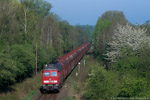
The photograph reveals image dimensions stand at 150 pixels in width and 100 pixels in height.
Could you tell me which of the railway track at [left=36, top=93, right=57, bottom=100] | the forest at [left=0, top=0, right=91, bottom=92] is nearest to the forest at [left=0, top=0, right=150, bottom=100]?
the forest at [left=0, top=0, right=91, bottom=92]

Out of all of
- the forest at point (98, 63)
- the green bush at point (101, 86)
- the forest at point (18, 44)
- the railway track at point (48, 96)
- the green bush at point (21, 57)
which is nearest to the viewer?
the forest at point (98, 63)

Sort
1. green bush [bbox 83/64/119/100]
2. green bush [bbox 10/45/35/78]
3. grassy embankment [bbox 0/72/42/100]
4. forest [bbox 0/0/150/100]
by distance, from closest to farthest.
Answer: forest [bbox 0/0/150/100] → green bush [bbox 83/64/119/100] → grassy embankment [bbox 0/72/42/100] → green bush [bbox 10/45/35/78]

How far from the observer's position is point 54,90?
81.2 ft

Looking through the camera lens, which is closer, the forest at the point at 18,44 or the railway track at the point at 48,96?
the forest at the point at 18,44

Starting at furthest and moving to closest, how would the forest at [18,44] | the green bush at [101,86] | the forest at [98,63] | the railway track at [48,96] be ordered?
the railway track at [48,96] → the forest at [18,44] → the green bush at [101,86] → the forest at [98,63]

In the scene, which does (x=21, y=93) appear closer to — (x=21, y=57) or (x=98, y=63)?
(x=21, y=57)

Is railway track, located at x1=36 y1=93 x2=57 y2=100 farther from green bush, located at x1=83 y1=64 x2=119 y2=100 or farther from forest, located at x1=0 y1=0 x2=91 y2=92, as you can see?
green bush, located at x1=83 y1=64 x2=119 y2=100

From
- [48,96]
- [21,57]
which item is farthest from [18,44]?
[48,96]

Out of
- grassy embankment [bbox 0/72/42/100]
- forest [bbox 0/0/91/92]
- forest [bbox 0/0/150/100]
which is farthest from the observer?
grassy embankment [bbox 0/72/42/100]

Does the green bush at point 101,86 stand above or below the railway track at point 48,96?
above

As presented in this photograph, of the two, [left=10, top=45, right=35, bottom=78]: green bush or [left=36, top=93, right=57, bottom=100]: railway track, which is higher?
[left=10, top=45, right=35, bottom=78]: green bush

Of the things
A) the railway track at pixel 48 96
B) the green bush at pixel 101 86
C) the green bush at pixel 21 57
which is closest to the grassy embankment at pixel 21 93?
the railway track at pixel 48 96

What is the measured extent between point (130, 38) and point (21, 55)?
15868mm

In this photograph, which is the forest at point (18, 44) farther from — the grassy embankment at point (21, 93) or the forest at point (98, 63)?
the grassy embankment at point (21, 93)
